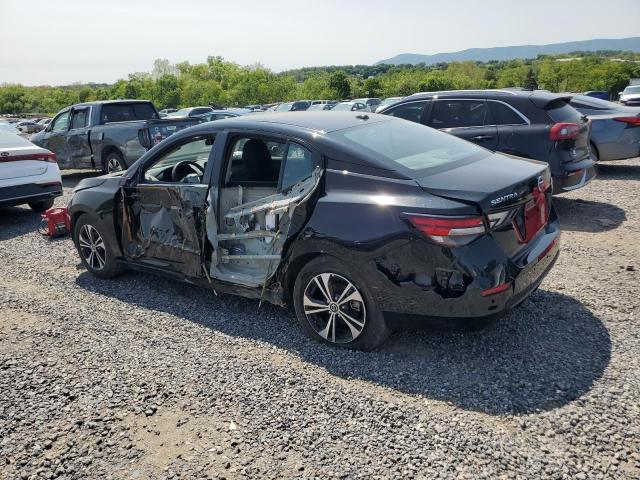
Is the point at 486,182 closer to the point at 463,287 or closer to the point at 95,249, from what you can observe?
the point at 463,287

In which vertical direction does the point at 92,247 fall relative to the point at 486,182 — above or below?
below

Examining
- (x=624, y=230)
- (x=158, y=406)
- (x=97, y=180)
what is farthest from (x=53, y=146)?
(x=624, y=230)

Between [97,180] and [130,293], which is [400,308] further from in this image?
[97,180]

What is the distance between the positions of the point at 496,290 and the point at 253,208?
193 cm

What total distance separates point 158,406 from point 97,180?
3.01 meters

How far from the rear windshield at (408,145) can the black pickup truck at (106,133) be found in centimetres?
793

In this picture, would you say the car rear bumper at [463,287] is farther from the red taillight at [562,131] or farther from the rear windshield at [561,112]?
the rear windshield at [561,112]

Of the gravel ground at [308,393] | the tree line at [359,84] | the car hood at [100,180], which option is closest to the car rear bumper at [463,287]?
the gravel ground at [308,393]

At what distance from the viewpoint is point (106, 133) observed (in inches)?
450

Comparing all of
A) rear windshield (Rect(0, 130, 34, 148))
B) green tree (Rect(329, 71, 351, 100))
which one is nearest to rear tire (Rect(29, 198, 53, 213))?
rear windshield (Rect(0, 130, 34, 148))

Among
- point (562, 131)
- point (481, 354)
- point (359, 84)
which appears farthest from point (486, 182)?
point (359, 84)

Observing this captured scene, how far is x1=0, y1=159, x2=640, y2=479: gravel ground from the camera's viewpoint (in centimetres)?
262

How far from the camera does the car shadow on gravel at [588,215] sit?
21.0 feet

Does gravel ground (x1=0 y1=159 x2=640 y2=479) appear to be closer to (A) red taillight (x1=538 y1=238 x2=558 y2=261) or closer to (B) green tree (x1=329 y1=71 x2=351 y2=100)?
(A) red taillight (x1=538 y1=238 x2=558 y2=261)
